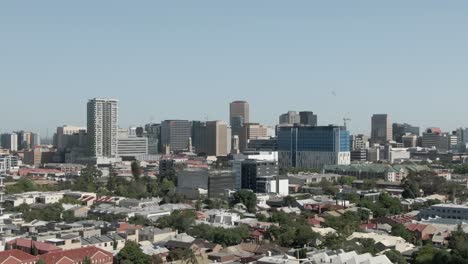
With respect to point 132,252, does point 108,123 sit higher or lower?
higher

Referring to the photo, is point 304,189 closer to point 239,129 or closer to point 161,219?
point 161,219

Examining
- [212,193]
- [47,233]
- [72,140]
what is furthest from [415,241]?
[72,140]

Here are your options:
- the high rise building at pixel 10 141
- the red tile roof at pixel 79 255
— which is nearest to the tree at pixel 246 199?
the red tile roof at pixel 79 255

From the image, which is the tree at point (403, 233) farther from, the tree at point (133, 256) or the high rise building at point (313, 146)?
the high rise building at point (313, 146)

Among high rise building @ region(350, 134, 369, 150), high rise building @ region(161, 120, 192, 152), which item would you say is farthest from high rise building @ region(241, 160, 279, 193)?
high rise building @ region(161, 120, 192, 152)

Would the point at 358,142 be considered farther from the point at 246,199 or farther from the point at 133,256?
the point at 133,256

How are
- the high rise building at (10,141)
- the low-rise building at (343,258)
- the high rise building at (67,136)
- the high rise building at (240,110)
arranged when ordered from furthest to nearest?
1. the high rise building at (240,110)
2. the high rise building at (10,141)
3. the high rise building at (67,136)
4. the low-rise building at (343,258)
